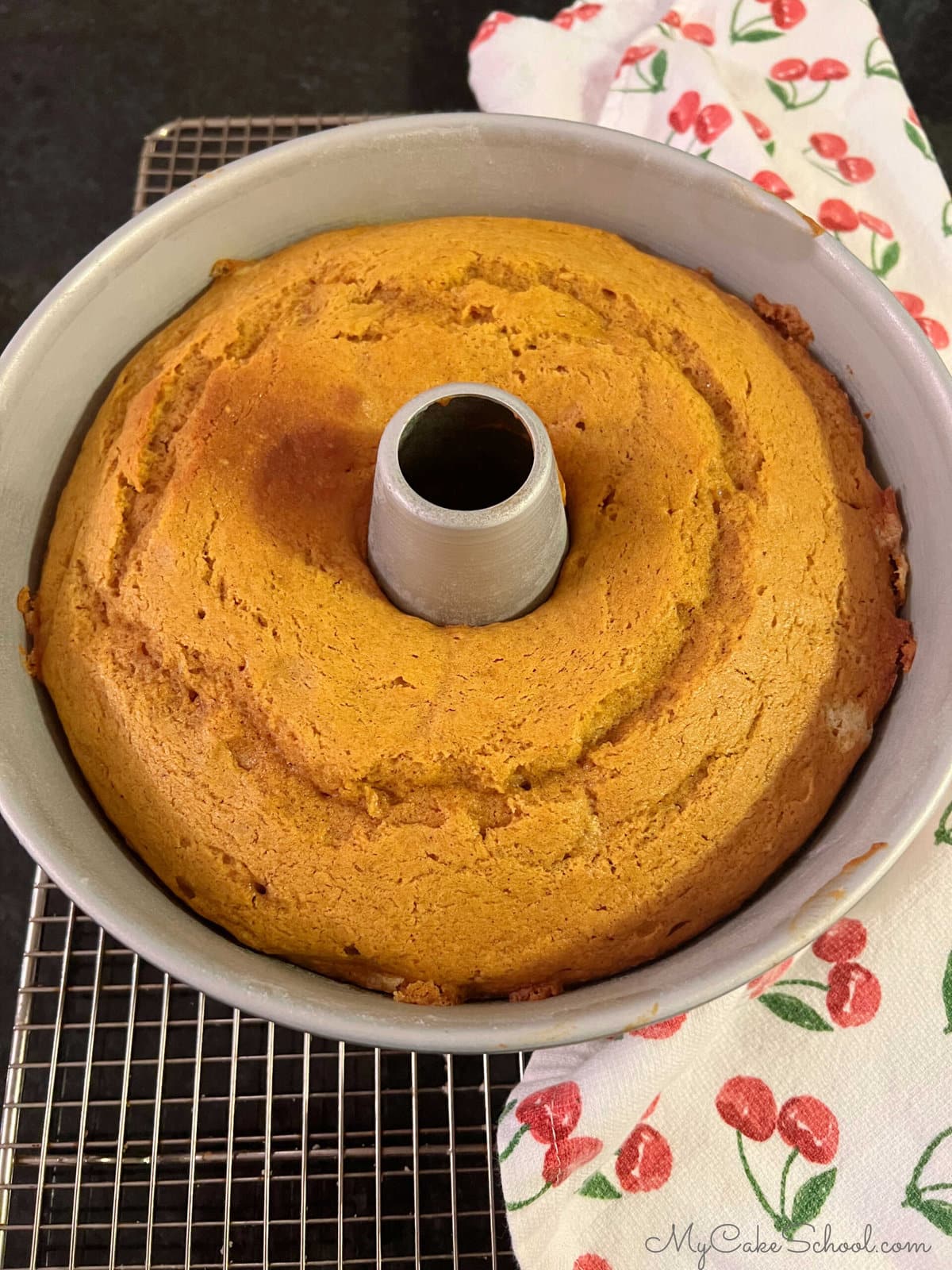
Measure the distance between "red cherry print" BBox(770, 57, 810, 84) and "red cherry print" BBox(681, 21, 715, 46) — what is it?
116 mm

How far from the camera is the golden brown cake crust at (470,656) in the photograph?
106cm

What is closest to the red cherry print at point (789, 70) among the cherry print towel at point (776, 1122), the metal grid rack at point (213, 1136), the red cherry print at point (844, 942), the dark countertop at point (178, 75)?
the dark countertop at point (178, 75)

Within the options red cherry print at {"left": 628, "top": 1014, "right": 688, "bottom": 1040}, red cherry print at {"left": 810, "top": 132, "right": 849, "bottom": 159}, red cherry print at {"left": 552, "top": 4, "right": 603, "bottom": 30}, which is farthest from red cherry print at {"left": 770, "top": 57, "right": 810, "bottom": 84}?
red cherry print at {"left": 628, "top": 1014, "right": 688, "bottom": 1040}

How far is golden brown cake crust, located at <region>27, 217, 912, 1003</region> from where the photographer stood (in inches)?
41.6

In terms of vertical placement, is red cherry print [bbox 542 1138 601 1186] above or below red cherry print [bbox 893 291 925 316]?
below

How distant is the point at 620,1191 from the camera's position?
1.17 m

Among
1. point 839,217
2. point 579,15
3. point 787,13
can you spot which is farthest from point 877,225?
point 579,15

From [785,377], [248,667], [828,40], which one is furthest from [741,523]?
[828,40]

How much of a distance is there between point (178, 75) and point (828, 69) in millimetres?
1404

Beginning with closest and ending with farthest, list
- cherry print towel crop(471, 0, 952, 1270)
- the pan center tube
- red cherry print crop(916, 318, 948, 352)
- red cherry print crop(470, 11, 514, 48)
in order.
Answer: the pan center tube
cherry print towel crop(471, 0, 952, 1270)
red cherry print crop(916, 318, 948, 352)
red cherry print crop(470, 11, 514, 48)

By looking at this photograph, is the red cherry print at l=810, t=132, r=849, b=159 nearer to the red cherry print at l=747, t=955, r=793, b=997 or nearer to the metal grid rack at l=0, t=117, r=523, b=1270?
the red cherry print at l=747, t=955, r=793, b=997

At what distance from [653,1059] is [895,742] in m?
0.45

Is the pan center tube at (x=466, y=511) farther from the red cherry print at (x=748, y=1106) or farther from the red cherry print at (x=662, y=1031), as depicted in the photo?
the red cherry print at (x=748, y=1106)

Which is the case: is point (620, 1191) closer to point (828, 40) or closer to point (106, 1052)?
point (106, 1052)
